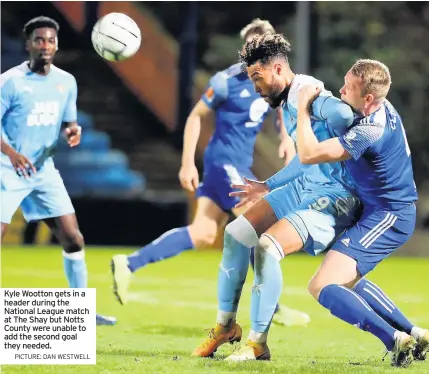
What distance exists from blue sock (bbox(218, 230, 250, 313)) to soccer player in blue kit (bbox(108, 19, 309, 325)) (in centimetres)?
172

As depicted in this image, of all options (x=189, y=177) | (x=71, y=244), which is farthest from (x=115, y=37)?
(x=71, y=244)

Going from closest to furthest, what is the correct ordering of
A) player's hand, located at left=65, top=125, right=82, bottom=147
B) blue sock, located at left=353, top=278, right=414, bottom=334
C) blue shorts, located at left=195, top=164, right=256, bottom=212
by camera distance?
blue sock, located at left=353, top=278, right=414, bottom=334 → player's hand, located at left=65, top=125, right=82, bottom=147 → blue shorts, located at left=195, top=164, right=256, bottom=212

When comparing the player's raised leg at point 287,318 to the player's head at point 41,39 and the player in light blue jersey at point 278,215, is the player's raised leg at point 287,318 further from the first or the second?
the player in light blue jersey at point 278,215

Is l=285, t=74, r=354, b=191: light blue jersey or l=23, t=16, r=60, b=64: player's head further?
l=23, t=16, r=60, b=64: player's head

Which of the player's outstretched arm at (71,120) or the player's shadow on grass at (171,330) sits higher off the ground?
the player's outstretched arm at (71,120)

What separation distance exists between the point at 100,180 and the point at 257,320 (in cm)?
1155

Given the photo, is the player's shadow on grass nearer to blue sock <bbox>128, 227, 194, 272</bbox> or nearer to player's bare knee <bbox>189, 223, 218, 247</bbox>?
blue sock <bbox>128, 227, 194, 272</bbox>

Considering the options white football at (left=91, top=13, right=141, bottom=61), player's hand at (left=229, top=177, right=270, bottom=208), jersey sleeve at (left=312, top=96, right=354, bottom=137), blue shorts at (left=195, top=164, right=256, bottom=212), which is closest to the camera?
jersey sleeve at (left=312, top=96, right=354, bottom=137)

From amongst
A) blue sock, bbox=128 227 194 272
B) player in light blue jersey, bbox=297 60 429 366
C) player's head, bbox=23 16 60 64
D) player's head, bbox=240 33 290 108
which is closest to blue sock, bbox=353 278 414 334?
player in light blue jersey, bbox=297 60 429 366

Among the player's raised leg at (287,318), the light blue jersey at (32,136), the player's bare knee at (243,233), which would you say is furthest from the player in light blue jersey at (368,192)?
the light blue jersey at (32,136)

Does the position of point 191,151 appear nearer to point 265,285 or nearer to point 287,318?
point 287,318

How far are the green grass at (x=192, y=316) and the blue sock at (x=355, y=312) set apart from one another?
0.20 metres

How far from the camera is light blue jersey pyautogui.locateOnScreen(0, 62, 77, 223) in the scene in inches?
297

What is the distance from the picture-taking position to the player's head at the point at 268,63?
5867 mm
